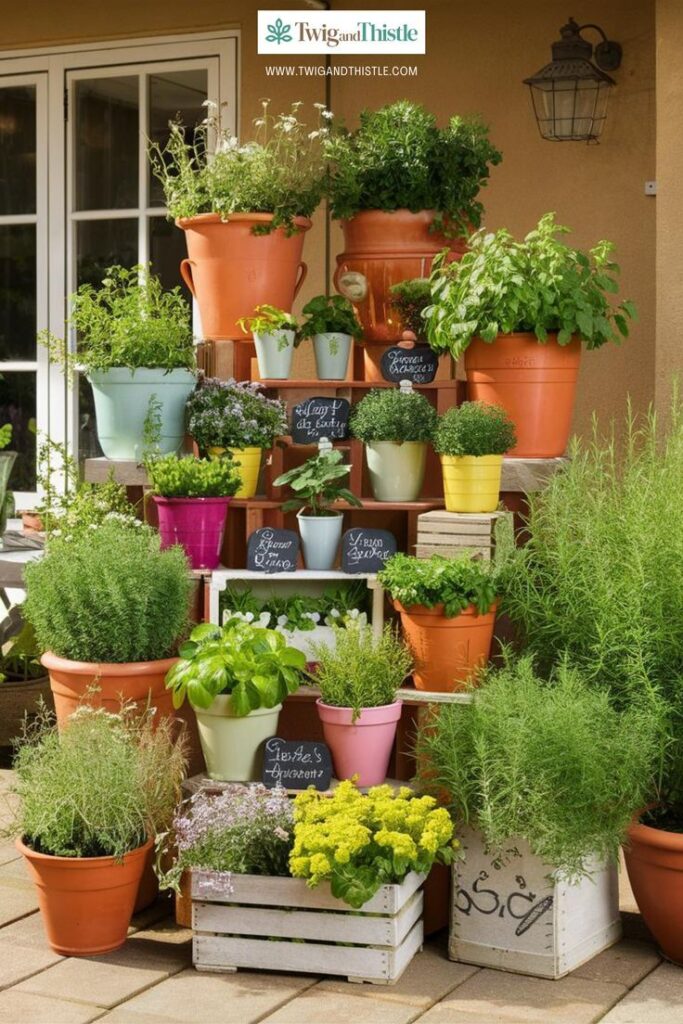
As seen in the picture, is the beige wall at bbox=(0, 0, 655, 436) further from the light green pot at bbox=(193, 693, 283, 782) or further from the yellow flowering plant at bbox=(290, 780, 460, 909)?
the yellow flowering plant at bbox=(290, 780, 460, 909)

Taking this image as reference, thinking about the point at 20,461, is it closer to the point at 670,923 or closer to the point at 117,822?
the point at 117,822

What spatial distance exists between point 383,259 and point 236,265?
1.46 ft

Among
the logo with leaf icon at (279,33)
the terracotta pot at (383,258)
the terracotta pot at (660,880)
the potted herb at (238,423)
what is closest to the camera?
the terracotta pot at (660,880)

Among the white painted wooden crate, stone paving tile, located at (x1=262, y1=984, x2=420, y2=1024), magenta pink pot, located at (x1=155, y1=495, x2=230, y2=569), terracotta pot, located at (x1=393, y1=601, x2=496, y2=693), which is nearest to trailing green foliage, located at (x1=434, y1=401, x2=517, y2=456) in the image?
terracotta pot, located at (x1=393, y1=601, x2=496, y2=693)

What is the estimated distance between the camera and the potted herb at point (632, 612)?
3373 millimetres

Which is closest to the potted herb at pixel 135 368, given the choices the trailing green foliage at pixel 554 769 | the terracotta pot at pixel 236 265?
the terracotta pot at pixel 236 265

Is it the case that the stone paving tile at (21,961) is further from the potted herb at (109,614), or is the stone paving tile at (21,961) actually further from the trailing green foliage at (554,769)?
the trailing green foliage at (554,769)

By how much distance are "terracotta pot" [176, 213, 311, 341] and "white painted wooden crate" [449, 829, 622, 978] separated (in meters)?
1.76

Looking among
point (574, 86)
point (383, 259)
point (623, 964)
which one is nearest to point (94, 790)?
point (623, 964)

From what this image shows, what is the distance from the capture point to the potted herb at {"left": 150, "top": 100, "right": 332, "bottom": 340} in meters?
4.17

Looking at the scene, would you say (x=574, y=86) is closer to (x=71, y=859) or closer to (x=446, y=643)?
(x=446, y=643)

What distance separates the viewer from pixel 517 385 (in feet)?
13.1

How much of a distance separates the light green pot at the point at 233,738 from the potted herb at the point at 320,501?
0.54 metres

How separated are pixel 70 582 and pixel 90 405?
9.54 ft
